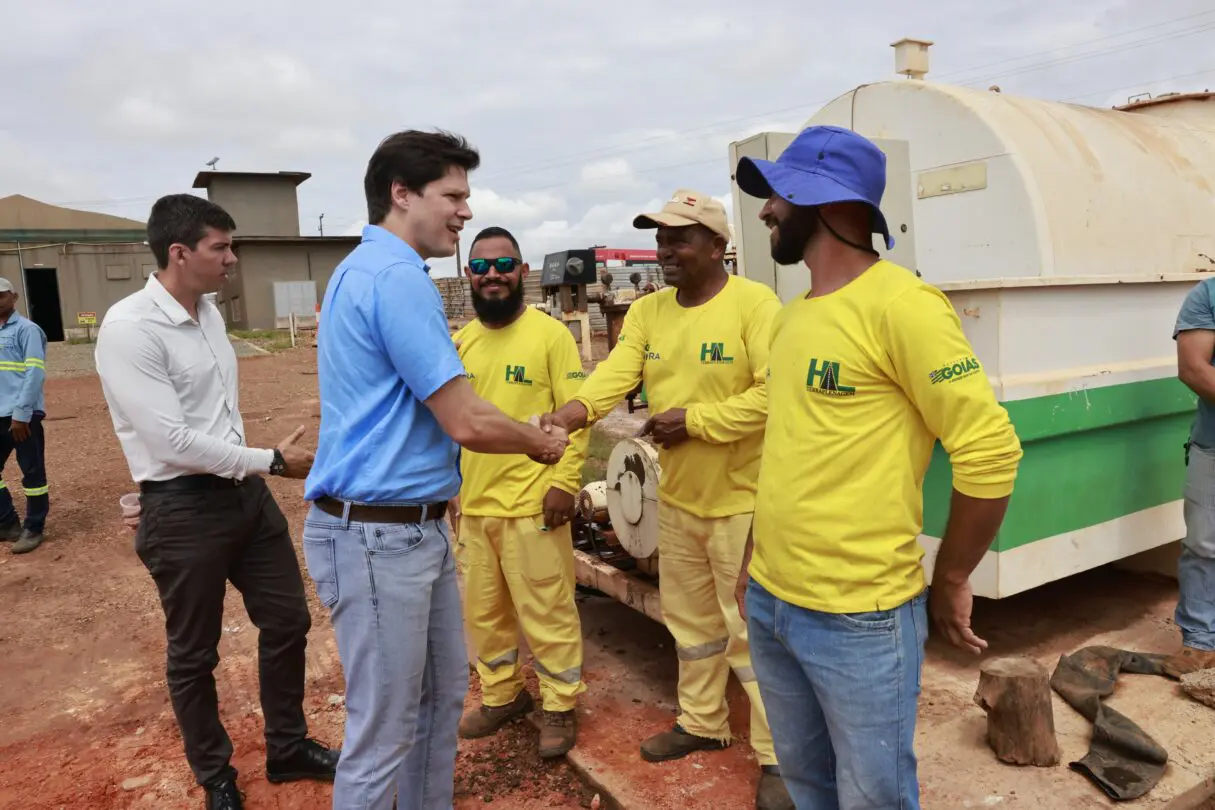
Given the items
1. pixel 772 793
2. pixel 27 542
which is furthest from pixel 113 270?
pixel 772 793

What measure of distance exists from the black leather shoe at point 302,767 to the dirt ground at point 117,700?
0.13 ft

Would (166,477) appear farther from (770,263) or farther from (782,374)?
(770,263)

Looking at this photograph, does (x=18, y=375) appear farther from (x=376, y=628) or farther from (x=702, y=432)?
(x=702, y=432)

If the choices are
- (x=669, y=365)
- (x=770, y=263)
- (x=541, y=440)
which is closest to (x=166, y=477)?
(x=541, y=440)

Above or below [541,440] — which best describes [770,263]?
above

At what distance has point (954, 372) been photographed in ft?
5.99

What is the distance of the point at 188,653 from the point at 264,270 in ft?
94.1

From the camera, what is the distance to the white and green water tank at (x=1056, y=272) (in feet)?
12.2

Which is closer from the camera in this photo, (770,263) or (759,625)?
(759,625)

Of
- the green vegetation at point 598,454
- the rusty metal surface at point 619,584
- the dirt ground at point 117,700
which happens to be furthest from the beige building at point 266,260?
the rusty metal surface at point 619,584

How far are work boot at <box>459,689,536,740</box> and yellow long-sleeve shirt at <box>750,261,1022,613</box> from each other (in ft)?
7.03

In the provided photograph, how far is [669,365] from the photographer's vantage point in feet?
11.2

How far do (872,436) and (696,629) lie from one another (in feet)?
5.68

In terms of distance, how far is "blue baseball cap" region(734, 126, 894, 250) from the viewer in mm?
2002
